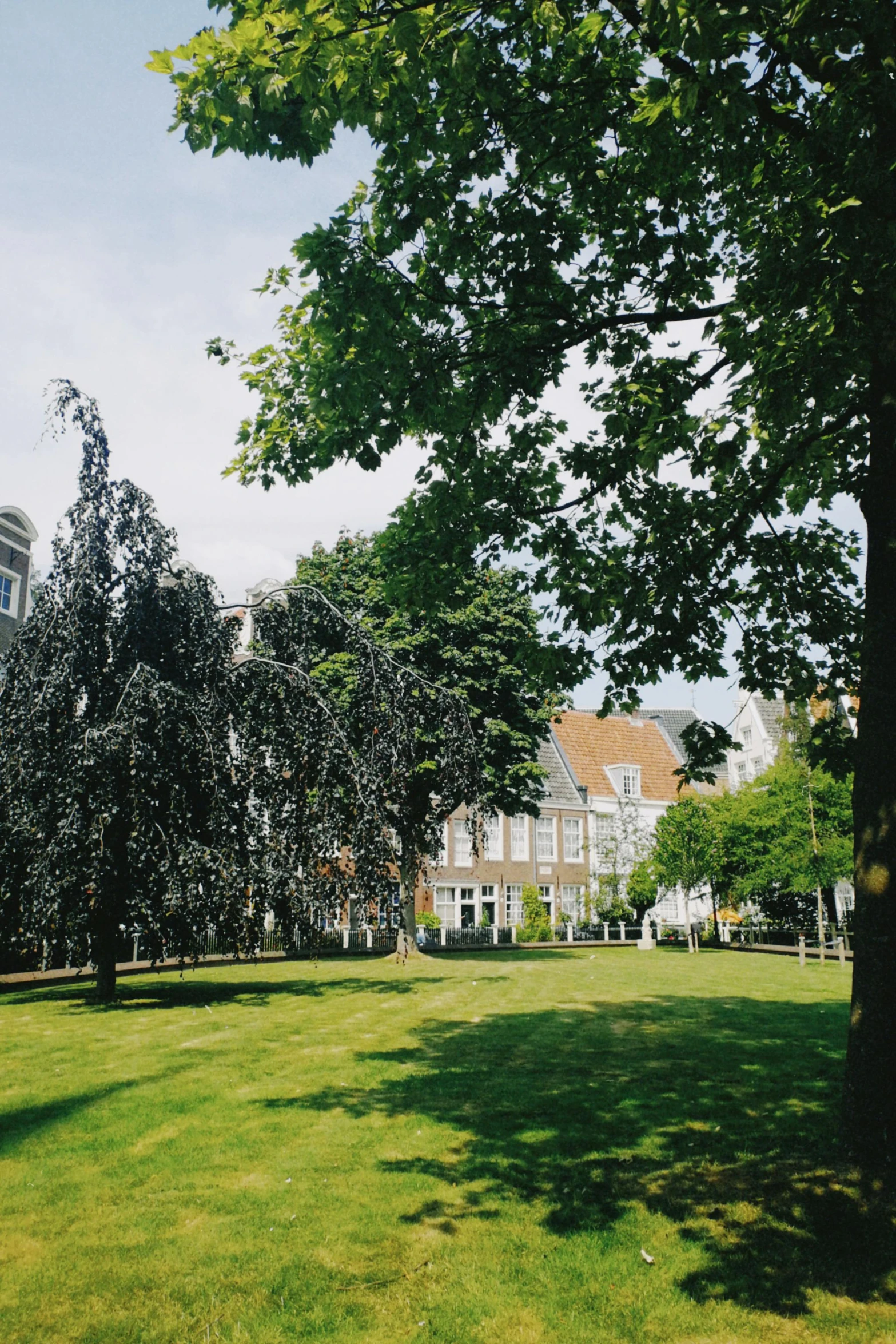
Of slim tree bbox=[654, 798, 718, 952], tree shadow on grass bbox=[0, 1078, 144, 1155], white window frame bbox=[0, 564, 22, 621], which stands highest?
white window frame bbox=[0, 564, 22, 621]

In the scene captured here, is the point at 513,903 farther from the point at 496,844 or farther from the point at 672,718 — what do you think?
the point at 672,718

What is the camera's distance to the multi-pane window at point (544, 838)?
4781 centimetres

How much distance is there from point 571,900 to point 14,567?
1279 inches

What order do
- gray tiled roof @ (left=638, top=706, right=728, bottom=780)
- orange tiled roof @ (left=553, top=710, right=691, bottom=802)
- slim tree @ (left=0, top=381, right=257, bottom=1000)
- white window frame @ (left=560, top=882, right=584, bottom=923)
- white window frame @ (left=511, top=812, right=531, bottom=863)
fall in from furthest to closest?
gray tiled roof @ (left=638, top=706, right=728, bottom=780) < orange tiled roof @ (left=553, top=710, right=691, bottom=802) < white window frame @ (left=560, top=882, right=584, bottom=923) < white window frame @ (left=511, top=812, right=531, bottom=863) < slim tree @ (left=0, top=381, right=257, bottom=1000)

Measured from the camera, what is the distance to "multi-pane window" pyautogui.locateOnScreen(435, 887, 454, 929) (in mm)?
43438

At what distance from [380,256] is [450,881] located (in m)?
39.4

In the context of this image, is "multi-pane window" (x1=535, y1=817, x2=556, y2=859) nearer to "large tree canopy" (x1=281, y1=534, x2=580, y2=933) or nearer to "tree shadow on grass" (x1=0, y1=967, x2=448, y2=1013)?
"large tree canopy" (x1=281, y1=534, x2=580, y2=933)

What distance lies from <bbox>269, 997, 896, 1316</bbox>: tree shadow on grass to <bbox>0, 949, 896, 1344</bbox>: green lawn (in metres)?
0.03

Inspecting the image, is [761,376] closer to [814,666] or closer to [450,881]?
[814,666]

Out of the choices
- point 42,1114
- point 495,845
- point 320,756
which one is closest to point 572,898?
point 495,845

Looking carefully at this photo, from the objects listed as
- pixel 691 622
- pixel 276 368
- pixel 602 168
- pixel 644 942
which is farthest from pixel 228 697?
pixel 644 942

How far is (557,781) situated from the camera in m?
50.2

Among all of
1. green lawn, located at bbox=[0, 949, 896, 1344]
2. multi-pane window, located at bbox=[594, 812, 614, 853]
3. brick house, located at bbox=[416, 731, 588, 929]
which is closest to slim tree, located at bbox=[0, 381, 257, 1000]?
green lawn, located at bbox=[0, 949, 896, 1344]

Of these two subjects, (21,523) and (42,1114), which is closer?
(42,1114)
